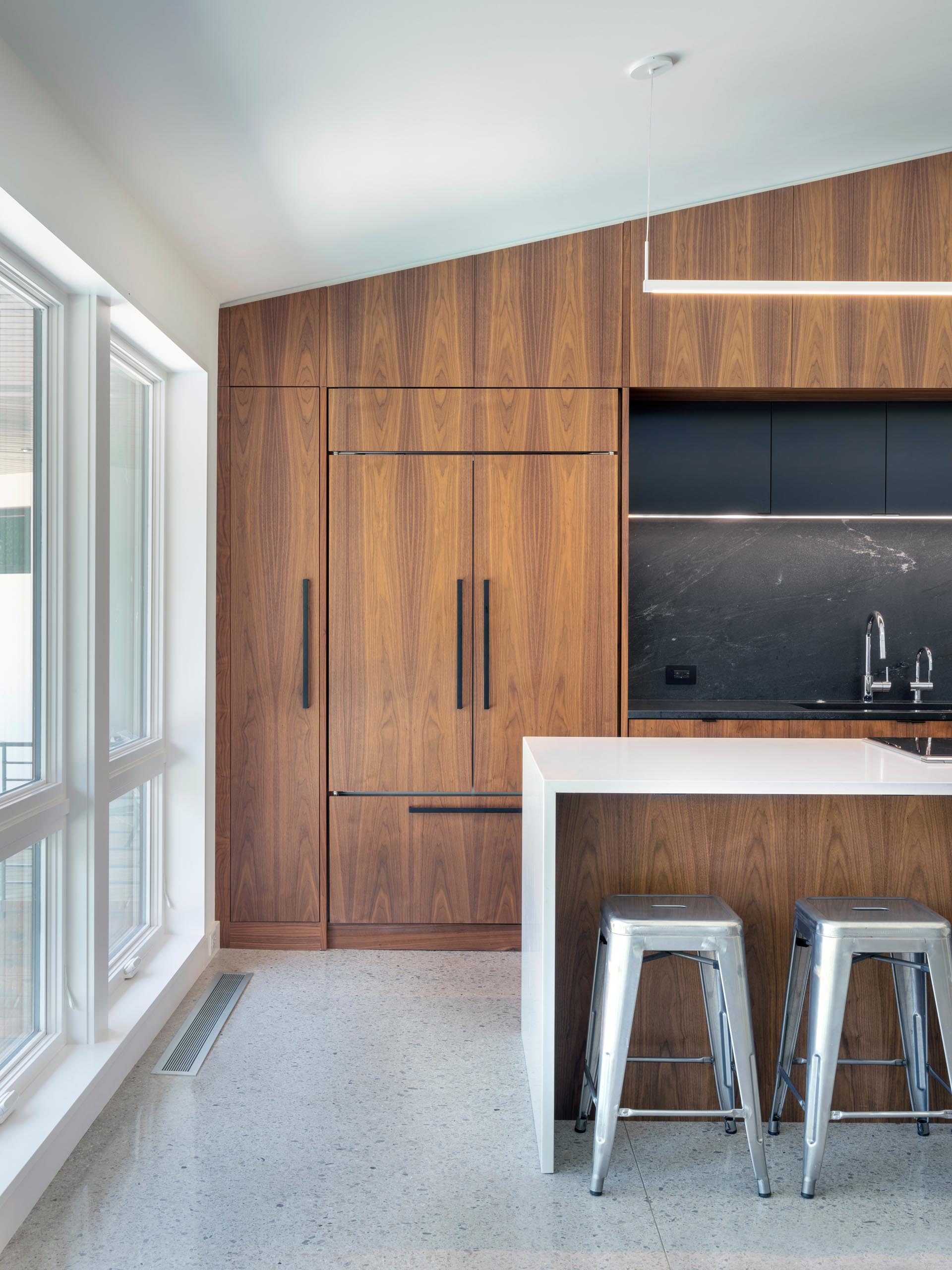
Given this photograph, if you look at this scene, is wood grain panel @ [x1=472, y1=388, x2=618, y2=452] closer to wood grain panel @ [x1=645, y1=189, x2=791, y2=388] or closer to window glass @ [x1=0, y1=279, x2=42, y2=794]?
wood grain panel @ [x1=645, y1=189, x2=791, y2=388]

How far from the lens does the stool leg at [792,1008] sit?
2.17 m

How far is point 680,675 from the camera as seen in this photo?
405 cm

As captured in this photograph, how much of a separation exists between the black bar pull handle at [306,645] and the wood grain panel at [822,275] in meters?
2.05

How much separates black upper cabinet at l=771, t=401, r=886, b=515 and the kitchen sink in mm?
828

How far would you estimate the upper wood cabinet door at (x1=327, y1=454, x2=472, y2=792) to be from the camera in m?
3.48

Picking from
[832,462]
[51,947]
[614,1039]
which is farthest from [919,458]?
[51,947]

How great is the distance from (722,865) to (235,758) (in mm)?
1998

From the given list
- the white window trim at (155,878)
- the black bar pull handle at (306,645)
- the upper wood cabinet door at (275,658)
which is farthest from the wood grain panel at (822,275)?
the white window trim at (155,878)

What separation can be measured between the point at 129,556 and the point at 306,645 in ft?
2.43

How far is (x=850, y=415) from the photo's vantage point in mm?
3859

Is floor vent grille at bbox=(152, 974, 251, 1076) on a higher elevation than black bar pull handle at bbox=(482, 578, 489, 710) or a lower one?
lower

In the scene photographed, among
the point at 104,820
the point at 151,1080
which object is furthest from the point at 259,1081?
the point at 104,820

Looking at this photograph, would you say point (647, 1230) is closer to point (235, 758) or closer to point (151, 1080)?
point (151, 1080)

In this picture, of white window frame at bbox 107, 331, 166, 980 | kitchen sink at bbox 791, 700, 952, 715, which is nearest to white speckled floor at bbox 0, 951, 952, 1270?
white window frame at bbox 107, 331, 166, 980
